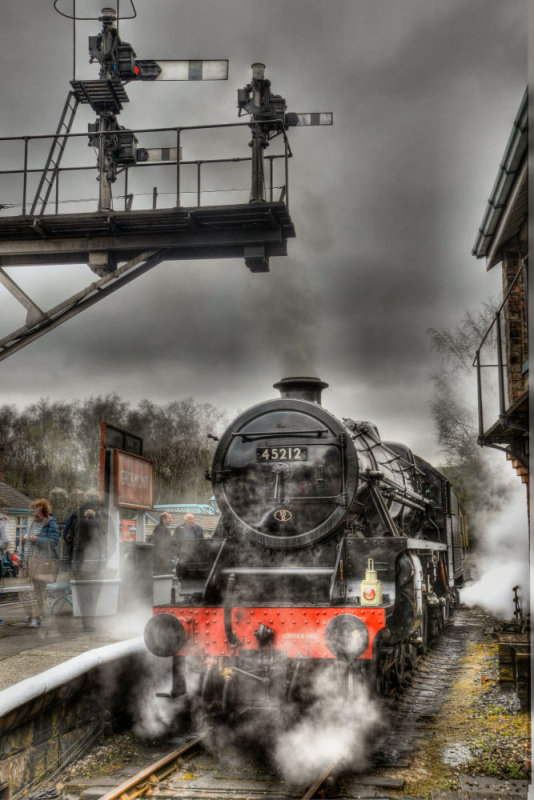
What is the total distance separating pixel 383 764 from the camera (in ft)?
15.6

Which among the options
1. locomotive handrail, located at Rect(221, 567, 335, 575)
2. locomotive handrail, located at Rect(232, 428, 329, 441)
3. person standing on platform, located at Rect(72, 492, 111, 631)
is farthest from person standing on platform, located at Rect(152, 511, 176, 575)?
person standing on platform, located at Rect(72, 492, 111, 631)

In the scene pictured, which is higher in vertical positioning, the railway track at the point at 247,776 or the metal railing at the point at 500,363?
the metal railing at the point at 500,363

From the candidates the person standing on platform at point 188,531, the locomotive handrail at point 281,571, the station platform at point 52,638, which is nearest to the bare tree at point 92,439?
the person standing on platform at point 188,531

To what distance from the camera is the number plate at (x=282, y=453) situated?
592cm

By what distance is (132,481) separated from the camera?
32.0 feet

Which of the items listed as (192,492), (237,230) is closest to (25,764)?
(237,230)

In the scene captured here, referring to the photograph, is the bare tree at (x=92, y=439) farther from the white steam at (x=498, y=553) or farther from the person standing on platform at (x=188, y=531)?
the white steam at (x=498, y=553)

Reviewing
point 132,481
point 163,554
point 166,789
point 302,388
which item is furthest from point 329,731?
point 132,481

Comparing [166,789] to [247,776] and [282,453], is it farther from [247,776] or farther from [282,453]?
[282,453]

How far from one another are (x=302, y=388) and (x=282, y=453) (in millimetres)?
682

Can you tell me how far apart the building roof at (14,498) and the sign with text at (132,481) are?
1558 centimetres

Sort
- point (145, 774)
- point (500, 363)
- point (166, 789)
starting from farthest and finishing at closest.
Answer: point (500, 363) → point (145, 774) → point (166, 789)

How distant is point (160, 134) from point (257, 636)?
15.9ft

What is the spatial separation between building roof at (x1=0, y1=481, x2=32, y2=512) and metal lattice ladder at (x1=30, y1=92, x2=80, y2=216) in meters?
18.9
